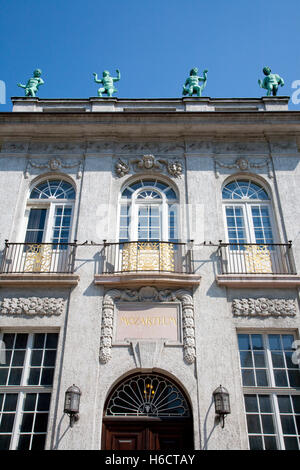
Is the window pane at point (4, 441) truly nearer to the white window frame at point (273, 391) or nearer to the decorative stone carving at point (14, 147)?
the white window frame at point (273, 391)

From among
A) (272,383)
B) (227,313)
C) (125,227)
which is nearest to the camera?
(272,383)

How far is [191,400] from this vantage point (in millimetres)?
8352

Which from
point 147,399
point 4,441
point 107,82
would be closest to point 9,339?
point 4,441

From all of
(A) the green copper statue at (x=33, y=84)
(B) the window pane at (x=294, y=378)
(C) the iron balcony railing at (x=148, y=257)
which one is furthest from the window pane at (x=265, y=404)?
(A) the green copper statue at (x=33, y=84)

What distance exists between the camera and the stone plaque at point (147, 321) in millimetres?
9047

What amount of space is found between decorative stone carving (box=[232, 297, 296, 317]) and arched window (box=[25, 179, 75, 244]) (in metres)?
4.51

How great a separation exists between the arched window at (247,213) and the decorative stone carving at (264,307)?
180 cm

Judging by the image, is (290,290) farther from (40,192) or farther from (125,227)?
(40,192)

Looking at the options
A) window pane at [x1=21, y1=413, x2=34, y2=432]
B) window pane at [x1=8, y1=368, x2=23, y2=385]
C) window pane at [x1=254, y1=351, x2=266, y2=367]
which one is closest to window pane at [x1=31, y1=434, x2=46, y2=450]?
window pane at [x1=21, y1=413, x2=34, y2=432]

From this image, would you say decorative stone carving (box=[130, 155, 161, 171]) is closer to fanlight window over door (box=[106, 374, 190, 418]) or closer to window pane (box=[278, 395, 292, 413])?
fanlight window over door (box=[106, 374, 190, 418])

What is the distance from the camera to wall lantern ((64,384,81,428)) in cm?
793

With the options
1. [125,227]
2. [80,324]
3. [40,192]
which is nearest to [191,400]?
[80,324]
